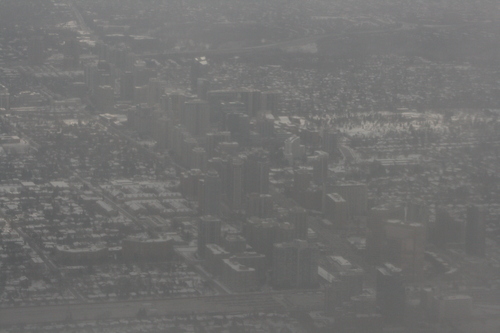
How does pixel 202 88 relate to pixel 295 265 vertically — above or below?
below

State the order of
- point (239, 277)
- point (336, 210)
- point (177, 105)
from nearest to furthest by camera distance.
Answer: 1. point (239, 277)
2. point (336, 210)
3. point (177, 105)

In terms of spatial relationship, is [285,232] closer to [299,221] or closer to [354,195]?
[299,221]

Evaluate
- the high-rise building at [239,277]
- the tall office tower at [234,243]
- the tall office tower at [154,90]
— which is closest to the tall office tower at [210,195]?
the tall office tower at [234,243]

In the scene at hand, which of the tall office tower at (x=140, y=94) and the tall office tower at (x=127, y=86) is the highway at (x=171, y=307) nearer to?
the tall office tower at (x=140, y=94)

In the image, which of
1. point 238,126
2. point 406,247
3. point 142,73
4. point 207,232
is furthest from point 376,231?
point 142,73

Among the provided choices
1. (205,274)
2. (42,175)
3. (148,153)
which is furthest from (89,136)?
(205,274)

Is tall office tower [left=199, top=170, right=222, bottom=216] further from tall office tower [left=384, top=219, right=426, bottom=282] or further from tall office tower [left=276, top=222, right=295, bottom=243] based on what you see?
tall office tower [left=384, top=219, right=426, bottom=282]
